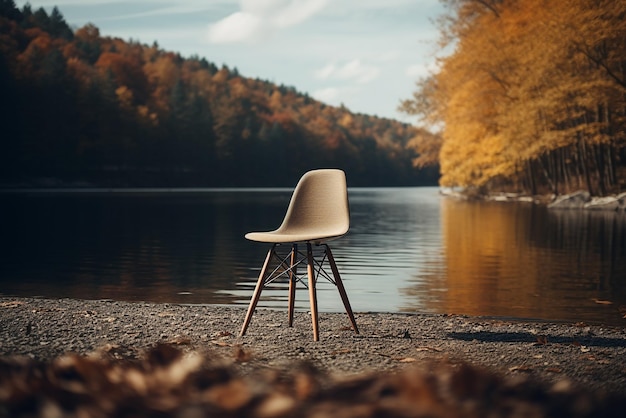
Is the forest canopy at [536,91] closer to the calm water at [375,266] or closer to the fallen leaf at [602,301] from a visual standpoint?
the calm water at [375,266]

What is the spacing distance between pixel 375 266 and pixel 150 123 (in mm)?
72729

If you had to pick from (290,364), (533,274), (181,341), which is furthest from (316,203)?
(533,274)

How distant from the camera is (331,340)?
582cm

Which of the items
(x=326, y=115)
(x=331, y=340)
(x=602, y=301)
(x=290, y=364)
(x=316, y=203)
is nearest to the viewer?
(x=290, y=364)

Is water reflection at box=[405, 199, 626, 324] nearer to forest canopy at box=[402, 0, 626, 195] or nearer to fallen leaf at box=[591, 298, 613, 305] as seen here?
fallen leaf at box=[591, 298, 613, 305]

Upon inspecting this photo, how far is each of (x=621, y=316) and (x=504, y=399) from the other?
666cm

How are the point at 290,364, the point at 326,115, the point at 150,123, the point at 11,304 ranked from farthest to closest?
the point at 326,115 < the point at 150,123 < the point at 11,304 < the point at 290,364

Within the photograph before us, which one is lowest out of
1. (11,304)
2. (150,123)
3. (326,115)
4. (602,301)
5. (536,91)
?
(602,301)

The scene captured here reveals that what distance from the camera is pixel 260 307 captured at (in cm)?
824

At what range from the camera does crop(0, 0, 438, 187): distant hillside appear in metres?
66.0

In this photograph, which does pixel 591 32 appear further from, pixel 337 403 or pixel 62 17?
pixel 62 17

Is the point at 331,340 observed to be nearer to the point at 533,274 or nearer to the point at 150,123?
the point at 533,274

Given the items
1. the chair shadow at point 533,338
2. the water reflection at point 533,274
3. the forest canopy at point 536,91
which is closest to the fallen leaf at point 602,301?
the water reflection at point 533,274

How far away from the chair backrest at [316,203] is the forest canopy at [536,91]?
25.2m
